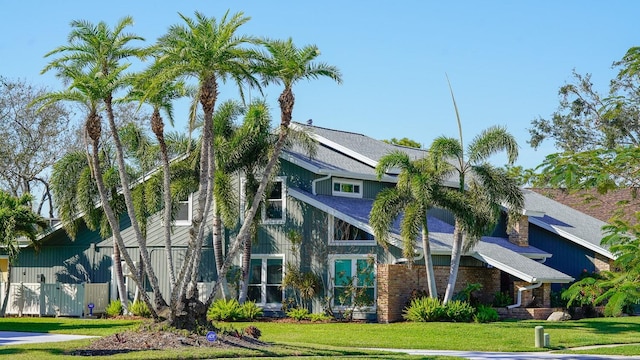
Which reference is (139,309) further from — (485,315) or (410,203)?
(485,315)

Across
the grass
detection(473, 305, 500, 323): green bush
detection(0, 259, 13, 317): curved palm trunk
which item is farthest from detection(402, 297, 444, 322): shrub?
detection(0, 259, 13, 317): curved palm trunk

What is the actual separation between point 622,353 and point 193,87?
485 inches

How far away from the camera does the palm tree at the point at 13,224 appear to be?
33.5 metres

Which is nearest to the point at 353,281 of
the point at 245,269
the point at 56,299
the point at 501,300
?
the point at 245,269

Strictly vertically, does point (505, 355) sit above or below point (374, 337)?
below

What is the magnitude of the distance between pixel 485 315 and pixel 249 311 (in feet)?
25.2

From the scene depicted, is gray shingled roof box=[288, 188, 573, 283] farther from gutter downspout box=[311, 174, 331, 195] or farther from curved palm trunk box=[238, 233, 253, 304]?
curved palm trunk box=[238, 233, 253, 304]

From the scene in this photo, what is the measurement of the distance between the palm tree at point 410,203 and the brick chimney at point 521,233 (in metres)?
7.76

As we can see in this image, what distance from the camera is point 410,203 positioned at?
29.7 m

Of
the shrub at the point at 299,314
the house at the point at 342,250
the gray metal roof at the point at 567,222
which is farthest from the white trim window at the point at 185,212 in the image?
the gray metal roof at the point at 567,222

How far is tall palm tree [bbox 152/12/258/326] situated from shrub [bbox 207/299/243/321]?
9278 millimetres

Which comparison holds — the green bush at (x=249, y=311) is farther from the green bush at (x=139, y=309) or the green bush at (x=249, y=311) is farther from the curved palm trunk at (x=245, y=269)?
the green bush at (x=139, y=309)

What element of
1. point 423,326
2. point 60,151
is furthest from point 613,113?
point 60,151

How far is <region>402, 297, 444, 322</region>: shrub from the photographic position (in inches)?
1168
